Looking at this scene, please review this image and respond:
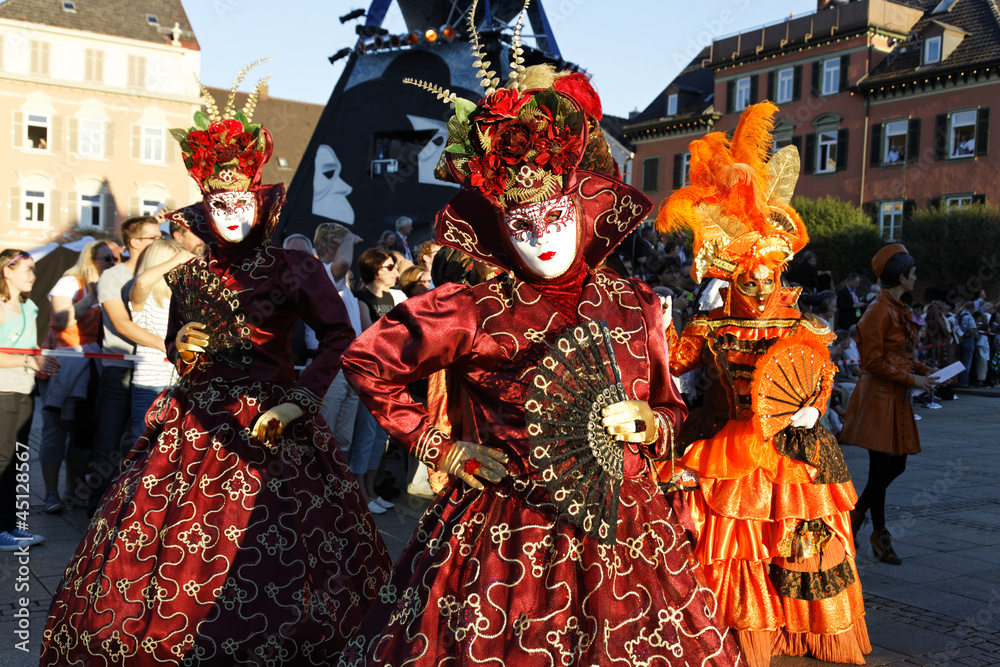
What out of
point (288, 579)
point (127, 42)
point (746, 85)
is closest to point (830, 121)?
point (746, 85)

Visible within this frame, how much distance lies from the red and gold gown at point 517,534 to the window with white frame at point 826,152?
1372 inches

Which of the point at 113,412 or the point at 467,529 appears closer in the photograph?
the point at 467,529

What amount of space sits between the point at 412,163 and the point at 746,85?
22.3 meters

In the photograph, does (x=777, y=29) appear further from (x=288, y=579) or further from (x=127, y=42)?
(x=288, y=579)

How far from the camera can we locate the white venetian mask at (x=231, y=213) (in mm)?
4203

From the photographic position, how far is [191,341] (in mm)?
4113

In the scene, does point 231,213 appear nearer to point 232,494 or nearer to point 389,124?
point 232,494

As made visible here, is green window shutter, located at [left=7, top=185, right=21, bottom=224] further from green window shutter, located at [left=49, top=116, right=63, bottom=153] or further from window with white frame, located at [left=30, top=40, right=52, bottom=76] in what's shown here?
window with white frame, located at [left=30, top=40, right=52, bottom=76]

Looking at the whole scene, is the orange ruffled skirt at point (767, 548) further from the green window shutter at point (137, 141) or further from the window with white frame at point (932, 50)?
the green window shutter at point (137, 141)

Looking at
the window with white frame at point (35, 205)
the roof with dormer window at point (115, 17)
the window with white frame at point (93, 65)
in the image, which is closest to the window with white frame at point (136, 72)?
the roof with dormer window at point (115, 17)

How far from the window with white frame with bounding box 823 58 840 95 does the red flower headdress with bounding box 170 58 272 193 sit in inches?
1346

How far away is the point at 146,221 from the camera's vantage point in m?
6.52

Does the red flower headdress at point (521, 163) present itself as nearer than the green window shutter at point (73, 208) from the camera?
Yes

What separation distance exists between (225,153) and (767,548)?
10.4 feet
